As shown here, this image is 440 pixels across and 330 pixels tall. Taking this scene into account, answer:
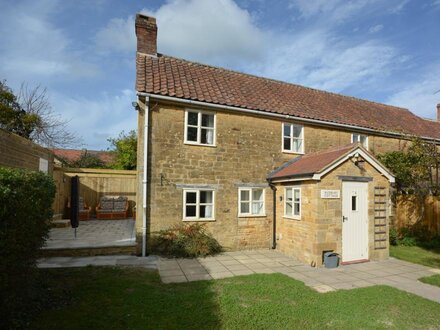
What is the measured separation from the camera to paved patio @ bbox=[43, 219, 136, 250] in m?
10.3

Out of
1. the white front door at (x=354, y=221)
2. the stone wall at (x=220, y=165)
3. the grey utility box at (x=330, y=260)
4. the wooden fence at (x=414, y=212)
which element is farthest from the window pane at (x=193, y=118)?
the wooden fence at (x=414, y=212)

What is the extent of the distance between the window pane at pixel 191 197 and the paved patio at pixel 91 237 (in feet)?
8.39

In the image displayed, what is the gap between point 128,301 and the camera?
593 cm

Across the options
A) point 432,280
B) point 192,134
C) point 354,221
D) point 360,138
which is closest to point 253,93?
point 192,134

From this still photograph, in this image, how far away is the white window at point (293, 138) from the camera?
12.9 m

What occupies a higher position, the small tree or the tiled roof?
the small tree

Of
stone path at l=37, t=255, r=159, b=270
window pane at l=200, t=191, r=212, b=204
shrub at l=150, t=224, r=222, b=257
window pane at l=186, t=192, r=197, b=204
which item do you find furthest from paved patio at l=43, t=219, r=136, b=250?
window pane at l=200, t=191, r=212, b=204

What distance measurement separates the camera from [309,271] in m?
8.66

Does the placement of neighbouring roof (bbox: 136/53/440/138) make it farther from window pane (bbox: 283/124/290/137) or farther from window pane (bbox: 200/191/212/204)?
window pane (bbox: 200/191/212/204)

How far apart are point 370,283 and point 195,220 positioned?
5.95 m

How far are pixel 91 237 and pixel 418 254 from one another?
13131 mm

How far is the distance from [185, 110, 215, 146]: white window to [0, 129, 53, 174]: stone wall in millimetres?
6496

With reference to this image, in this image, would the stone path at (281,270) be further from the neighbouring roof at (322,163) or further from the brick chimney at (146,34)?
the brick chimney at (146,34)

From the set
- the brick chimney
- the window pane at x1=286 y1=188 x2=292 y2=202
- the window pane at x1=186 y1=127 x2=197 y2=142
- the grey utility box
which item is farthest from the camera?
the brick chimney
